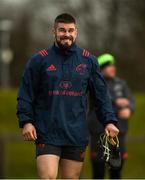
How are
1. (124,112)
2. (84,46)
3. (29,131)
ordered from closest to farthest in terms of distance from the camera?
(29,131)
(124,112)
(84,46)

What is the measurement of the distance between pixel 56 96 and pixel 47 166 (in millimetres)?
689

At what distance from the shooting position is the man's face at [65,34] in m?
8.01

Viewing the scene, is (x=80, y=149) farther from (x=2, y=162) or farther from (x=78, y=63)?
(x=2, y=162)

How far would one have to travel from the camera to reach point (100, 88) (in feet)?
27.2

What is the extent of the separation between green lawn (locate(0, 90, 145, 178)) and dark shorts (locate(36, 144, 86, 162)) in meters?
9.87

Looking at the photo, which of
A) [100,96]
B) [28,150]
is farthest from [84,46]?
[100,96]

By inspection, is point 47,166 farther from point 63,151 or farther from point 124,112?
point 124,112

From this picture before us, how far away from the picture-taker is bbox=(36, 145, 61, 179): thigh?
7922 mm

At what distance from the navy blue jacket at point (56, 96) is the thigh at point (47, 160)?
0.24 ft

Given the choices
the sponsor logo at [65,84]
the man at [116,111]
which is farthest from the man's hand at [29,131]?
the man at [116,111]

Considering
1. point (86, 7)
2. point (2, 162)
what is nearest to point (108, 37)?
point (86, 7)

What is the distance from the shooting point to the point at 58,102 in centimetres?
801

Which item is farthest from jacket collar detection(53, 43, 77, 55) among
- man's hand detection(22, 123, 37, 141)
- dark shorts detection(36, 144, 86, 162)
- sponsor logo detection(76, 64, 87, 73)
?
dark shorts detection(36, 144, 86, 162)

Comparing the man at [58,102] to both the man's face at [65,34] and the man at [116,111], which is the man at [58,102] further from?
the man at [116,111]
